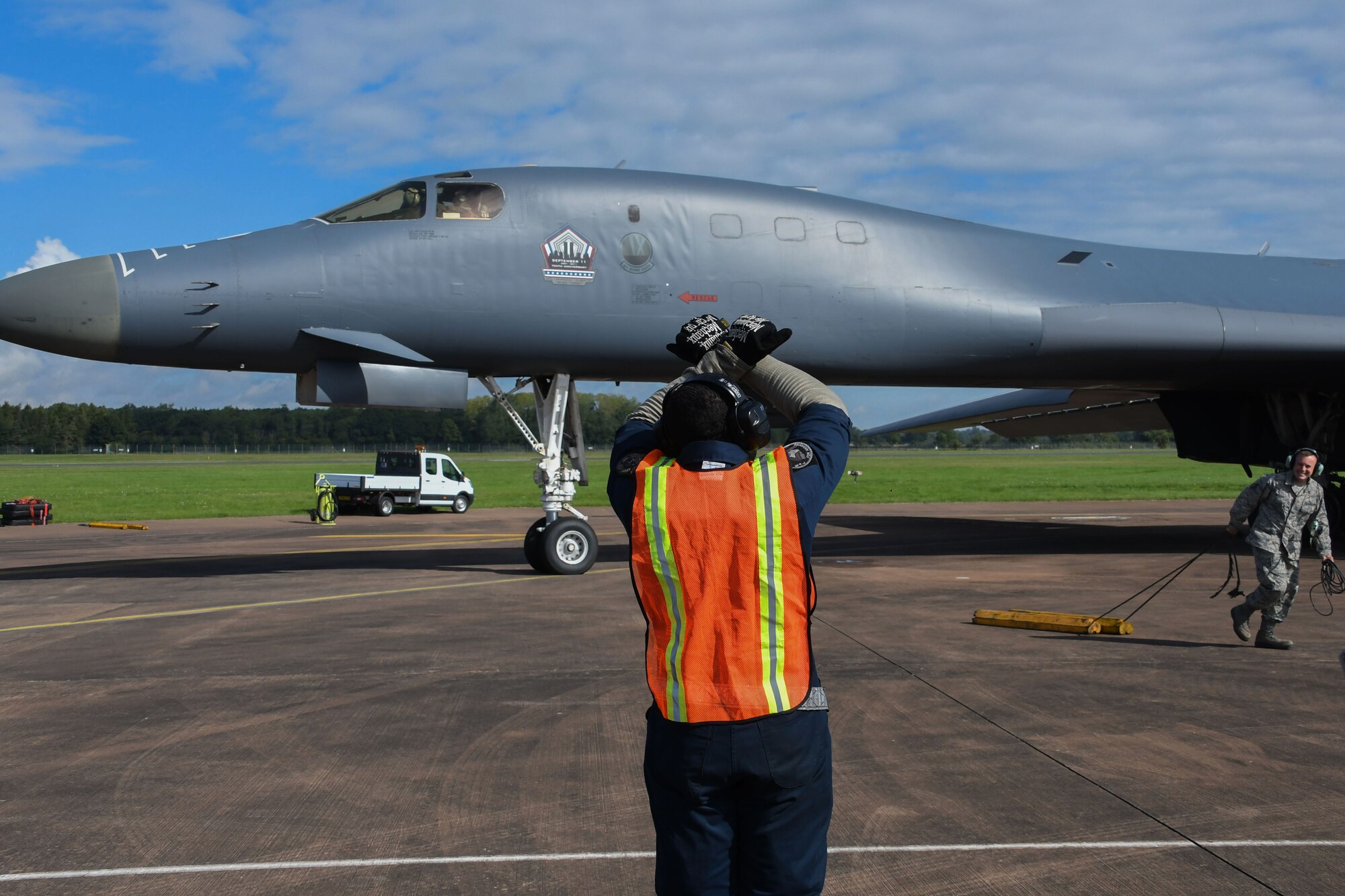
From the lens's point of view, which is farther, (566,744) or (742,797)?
(566,744)

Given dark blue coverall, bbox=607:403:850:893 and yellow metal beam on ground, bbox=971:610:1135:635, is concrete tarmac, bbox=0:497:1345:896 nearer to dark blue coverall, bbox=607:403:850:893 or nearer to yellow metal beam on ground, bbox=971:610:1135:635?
yellow metal beam on ground, bbox=971:610:1135:635

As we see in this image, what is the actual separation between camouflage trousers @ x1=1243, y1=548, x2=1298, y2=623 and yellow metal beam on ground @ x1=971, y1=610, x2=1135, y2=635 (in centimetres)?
108

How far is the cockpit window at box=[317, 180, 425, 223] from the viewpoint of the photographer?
38.8 ft

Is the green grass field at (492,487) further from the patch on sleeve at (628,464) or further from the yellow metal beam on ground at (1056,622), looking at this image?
the patch on sleeve at (628,464)

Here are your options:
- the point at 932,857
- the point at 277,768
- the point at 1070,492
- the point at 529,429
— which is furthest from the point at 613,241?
the point at 1070,492

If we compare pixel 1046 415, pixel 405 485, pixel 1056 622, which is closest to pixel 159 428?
pixel 405 485

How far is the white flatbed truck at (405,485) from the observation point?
29.9 m

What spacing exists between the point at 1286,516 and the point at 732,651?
320 inches

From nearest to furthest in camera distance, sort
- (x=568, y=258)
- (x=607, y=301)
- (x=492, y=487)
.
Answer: (x=568, y=258)
(x=607, y=301)
(x=492, y=487)

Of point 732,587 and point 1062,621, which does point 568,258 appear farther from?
point 732,587

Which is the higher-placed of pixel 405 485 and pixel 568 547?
pixel 405 485

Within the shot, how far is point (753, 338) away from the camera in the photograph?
3064mm

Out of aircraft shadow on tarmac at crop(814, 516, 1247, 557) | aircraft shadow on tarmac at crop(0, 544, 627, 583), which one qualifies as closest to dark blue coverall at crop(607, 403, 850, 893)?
aircraft shadow on tarmac at crop(0, 544, 627, 583)

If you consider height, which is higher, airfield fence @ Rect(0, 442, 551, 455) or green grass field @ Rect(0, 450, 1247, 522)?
airfield fence @ Rect(0, 442, 551, 455)
